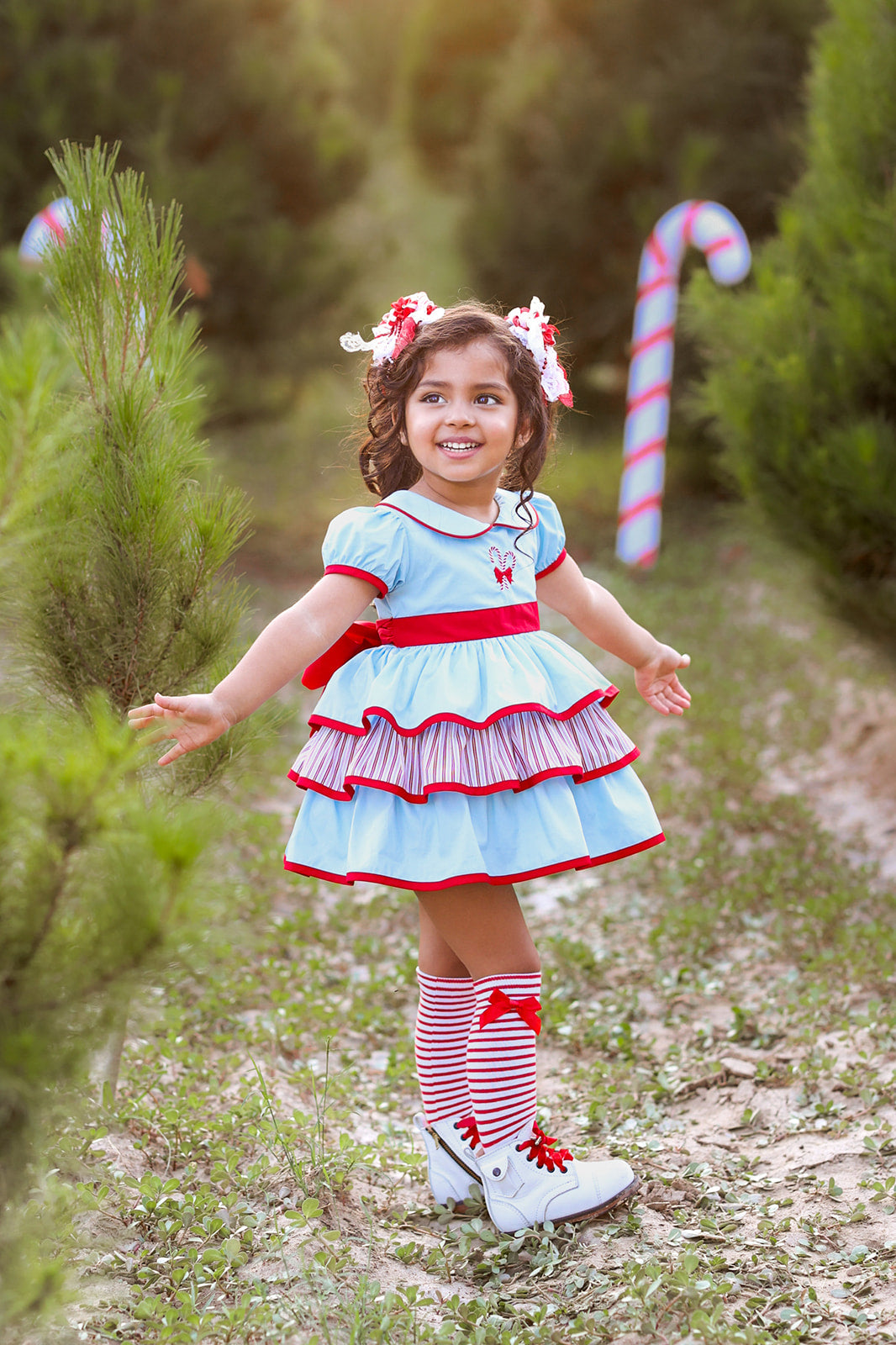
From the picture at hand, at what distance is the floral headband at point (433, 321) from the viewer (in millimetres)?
2297

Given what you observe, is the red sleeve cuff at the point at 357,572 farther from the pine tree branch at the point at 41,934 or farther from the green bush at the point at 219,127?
the green bush at the point at 219,127

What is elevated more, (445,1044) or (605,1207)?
(445,1044)

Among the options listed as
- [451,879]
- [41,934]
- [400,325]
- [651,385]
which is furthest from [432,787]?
[651,385]

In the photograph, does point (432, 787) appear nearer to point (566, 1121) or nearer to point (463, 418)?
point (463, 418)

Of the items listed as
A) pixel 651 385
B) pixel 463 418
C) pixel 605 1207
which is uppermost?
pixel 651 385

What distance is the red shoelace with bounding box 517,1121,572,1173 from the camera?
2130 mm

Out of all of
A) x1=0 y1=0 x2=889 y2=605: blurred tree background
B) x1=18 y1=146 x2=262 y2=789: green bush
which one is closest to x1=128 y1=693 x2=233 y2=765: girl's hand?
x1=18 y1=146 x2=262 y2=789: green bush

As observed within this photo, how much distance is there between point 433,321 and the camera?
2277 mm

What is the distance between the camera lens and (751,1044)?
10.1ft

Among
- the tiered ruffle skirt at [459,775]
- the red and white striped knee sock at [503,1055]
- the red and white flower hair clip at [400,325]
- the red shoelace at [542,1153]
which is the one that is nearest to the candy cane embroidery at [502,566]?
the tiered ruffle skirt at [459,775]

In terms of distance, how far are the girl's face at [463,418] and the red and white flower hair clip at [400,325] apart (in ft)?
0.31

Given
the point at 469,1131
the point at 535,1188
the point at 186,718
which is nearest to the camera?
the point at 186,718

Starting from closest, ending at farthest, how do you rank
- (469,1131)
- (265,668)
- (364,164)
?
(265,668) < (469,1131) < (364,164)

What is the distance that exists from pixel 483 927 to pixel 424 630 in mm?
550
